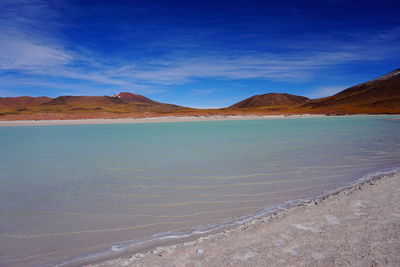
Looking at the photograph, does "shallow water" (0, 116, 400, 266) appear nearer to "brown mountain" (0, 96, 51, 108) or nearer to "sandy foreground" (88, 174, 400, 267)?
"sandy foreground" (88, 174, 400, 267)

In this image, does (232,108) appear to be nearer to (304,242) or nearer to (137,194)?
(137,194)

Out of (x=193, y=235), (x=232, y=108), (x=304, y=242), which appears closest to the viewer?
(x=304, y=242)

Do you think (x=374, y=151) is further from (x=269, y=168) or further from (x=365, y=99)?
(x=365, y=99)

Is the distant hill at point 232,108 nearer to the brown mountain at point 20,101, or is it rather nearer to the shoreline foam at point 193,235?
the brown mountain at point 20,101

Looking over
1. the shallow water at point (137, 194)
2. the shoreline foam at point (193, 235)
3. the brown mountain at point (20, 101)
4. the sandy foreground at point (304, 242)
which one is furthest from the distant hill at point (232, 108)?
the sandy foreground at point (304, 242)

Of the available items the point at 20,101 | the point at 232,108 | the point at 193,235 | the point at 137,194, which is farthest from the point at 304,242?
the point at 20,101

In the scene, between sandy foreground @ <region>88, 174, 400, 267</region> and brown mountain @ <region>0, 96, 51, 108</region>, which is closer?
sandy foreground @ <region>88, 174, 400, 267</region>

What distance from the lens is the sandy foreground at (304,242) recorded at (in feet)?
8.95

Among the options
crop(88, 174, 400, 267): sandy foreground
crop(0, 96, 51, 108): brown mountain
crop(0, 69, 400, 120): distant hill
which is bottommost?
crop(88, 174, 400, 267): sandy foreground

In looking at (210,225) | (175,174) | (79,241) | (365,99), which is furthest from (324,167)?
(365,99)

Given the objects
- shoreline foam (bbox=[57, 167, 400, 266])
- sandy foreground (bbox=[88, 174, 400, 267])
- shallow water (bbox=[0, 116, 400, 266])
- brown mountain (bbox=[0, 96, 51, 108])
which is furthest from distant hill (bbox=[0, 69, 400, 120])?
sandy foreground (bbox=[88, 174, 400, 267])

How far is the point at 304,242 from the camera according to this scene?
3.07m

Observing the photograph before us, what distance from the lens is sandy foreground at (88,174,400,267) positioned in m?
2.73

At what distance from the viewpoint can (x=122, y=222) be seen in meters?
4.15
